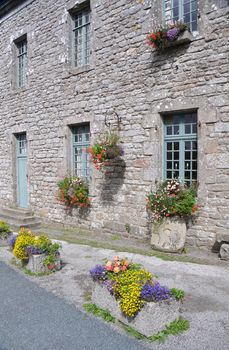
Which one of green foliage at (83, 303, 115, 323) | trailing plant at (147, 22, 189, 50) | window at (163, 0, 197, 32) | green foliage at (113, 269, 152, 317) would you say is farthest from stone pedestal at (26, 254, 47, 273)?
window at (163, 0, 197, 32)

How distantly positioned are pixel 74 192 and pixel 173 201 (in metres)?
2.89

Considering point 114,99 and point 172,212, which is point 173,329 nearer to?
point 172,212

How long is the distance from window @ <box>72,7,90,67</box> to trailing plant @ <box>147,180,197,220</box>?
4.29 meters

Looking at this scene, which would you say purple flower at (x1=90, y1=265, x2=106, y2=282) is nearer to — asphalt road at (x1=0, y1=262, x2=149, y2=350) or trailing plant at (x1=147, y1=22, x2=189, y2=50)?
asphalt road at (x1=0, y1=262, x2=149, y2=350)

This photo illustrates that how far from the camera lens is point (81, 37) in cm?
801

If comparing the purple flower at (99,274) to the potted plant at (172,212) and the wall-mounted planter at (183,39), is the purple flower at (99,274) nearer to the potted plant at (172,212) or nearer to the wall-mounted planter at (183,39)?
the potted plant at (172,212)

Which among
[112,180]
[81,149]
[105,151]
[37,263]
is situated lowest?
[37,263]

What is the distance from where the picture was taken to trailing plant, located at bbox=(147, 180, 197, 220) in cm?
550

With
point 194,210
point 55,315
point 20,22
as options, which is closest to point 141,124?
point 194,210

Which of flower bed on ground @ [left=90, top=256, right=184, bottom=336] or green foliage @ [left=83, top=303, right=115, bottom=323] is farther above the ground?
flower bed on ground @ [left=90, top=256, right=184, bottom=336]

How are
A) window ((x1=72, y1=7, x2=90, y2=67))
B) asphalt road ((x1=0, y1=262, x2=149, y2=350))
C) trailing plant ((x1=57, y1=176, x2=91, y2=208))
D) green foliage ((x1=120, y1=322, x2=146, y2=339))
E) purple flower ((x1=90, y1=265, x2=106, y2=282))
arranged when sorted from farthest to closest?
window ((x1=72, y1=7, x2=90, y2=67)), trailing plant ((x1=57, y1=176, x2=91, y2=208)), purple flower ((x1=90, y1=265, x2=106, y2=282)), green foliage ((x1=120, y1=322, x2=146, y2=339)), asphalt road ((x1=0, y1=262, x2=149, y2=350))

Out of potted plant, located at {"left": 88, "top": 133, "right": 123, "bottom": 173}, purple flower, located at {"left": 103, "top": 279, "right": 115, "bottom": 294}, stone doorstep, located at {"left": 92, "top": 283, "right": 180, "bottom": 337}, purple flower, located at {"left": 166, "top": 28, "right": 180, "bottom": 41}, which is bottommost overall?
stone doorstep, located at {"left": 92, "top": 283, "right": 180, "bottom": 337}

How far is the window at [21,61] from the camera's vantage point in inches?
396

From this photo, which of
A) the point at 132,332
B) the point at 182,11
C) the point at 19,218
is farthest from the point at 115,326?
the point at 19,218
